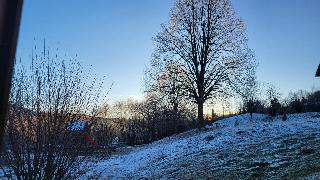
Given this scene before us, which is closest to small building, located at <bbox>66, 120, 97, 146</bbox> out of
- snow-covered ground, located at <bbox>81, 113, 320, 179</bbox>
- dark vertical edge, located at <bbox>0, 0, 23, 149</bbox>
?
snow-covered ground, located at <bbox>81, 113, 320, 179</bbox>

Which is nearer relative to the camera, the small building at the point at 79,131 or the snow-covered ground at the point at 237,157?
the small building at the point at 79,131

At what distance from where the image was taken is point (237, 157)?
51.8ft

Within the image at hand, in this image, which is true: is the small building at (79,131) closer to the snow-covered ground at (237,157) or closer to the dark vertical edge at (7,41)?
the snow-covered ground at (237,157)

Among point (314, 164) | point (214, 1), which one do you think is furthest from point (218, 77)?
point (314, 164)

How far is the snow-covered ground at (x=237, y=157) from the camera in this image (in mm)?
12977

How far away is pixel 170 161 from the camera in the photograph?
1836 cm

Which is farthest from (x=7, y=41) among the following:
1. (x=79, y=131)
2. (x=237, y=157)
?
(x=237, y=157)

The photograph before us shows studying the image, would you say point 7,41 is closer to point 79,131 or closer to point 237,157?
point 79,131

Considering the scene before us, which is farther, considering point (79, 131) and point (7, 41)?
point (79, 131)

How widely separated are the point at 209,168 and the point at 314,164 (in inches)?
157

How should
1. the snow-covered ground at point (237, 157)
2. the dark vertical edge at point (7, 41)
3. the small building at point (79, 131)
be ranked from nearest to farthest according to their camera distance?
the dark vertical edge at point (7, 41), the small building at point (79, 131), the snow-covered ground at point (237, 157)

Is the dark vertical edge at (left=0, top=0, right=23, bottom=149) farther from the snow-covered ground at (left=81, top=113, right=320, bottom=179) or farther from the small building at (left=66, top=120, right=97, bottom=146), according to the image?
the snow-covered ground at (left=81, top=113, right=320, bottom=179)

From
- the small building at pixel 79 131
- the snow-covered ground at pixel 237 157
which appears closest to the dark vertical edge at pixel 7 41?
the small building at pixel 79 131

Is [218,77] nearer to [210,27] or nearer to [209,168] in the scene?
[210,27]
